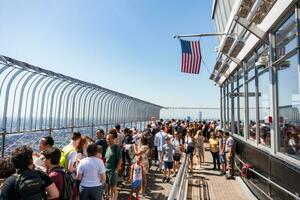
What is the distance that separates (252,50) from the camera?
732cm

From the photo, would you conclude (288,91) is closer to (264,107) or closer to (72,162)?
(264,107)

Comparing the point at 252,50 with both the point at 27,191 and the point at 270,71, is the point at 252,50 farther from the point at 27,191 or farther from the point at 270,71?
the point at 27,191

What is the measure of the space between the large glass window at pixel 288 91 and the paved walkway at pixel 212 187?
2.64 meters

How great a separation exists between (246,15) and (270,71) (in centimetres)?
127

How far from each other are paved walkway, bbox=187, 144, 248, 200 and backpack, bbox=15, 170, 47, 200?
502 cm

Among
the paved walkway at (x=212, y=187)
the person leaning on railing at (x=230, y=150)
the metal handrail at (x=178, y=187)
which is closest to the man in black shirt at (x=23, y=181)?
the metal handrail at (x=178, y=187)

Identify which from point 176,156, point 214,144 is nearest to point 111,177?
point 176,156

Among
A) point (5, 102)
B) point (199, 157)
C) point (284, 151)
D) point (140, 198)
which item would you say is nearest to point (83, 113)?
point (140, 198)

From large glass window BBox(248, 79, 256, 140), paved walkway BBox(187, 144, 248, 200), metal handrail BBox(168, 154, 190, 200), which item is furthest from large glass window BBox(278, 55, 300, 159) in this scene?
paved walkway BBox(187, 144, 248, 200)

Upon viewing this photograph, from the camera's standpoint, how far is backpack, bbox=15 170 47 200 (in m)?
2.65

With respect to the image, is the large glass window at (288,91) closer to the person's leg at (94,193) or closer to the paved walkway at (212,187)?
the paved walkway at (212,187)

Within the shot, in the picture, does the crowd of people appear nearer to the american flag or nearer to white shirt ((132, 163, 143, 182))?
white shirt ((132, 163, 143, 182))

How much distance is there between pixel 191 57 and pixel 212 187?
4448 millimetres

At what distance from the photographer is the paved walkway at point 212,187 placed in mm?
7324
